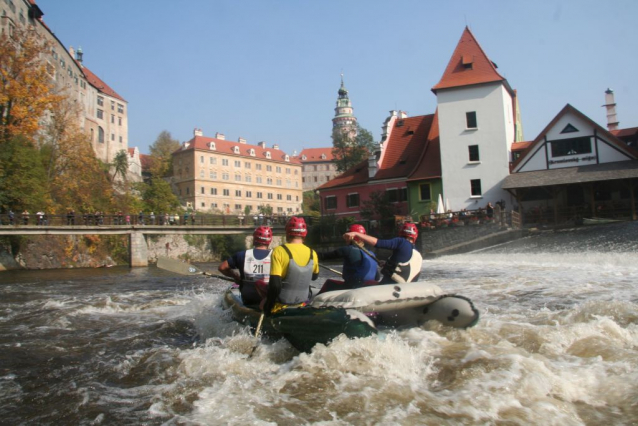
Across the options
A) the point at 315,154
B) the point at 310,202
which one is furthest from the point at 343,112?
the point at 310,202

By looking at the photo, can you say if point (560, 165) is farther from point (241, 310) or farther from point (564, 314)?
point (241, 310)

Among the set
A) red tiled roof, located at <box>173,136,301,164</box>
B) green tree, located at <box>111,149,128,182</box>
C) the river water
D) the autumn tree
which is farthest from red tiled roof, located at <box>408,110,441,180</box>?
red tiled roof, located at <box>173,136,301,164</box>

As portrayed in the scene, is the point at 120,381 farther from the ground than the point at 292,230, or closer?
closer

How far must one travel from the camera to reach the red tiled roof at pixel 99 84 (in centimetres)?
8575

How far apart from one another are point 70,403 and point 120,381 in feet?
2.83

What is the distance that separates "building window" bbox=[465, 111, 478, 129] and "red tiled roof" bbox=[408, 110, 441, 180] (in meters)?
2.40

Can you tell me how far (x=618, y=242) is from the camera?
2416cm

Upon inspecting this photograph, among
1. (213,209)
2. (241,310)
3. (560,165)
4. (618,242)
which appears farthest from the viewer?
(213,209)

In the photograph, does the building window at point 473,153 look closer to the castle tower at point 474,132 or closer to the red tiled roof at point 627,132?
the castle tower at point 474,132

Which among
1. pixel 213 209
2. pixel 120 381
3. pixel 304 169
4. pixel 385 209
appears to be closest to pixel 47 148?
pixel 385 209

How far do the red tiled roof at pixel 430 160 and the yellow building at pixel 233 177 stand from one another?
5343 cm

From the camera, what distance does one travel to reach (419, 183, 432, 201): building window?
41.3 metres

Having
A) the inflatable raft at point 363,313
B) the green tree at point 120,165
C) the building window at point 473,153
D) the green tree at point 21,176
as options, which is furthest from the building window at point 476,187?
the green tree at point 120,165

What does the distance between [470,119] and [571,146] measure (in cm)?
740
